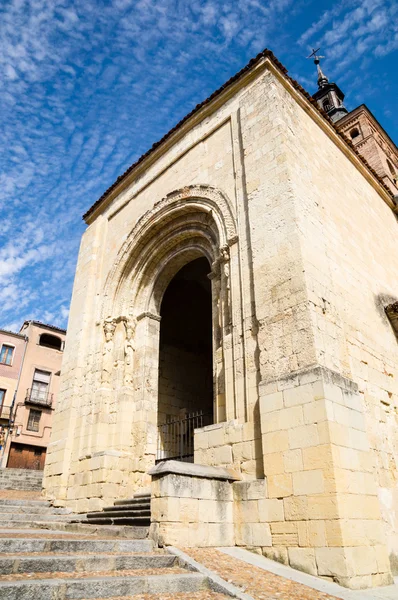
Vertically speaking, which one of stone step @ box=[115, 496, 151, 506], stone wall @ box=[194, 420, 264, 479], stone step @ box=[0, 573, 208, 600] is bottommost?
stone step @ box=[0, 573, 208, 600]

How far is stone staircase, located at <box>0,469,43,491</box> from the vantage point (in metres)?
11.4

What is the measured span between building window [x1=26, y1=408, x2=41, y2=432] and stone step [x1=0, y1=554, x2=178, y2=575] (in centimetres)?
2135

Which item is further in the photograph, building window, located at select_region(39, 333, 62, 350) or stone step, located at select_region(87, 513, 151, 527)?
building window, located at select_region(39, 333, 62, 350)

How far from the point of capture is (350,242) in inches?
343

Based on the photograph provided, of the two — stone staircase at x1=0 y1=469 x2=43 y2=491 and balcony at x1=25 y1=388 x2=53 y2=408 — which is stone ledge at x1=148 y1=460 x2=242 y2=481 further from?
balcony at x1=25 y1=388 x2=53 y2=408

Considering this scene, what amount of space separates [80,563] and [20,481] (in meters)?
9.47

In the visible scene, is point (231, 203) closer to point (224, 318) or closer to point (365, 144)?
point (224, 318)

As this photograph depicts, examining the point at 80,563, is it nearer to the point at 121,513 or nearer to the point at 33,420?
the point at 121,513

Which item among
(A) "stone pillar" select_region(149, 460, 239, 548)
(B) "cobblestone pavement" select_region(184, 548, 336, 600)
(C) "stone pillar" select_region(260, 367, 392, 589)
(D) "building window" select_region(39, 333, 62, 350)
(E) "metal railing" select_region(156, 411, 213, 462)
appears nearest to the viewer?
(B) "cobblestone pavement" select_region(184, 548, 336, 600)

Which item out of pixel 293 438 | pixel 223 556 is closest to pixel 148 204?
pixel 293 438

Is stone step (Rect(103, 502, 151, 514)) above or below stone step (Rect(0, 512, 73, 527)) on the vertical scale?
above

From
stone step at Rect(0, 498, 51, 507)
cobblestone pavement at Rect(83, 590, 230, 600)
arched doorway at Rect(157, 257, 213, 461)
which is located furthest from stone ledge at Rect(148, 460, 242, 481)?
arched doorway at Rect(157, 257, 213, 461)

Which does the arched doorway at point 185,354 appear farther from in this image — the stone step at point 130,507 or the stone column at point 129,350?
the stone step at point 130,507

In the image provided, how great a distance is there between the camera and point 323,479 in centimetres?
486
